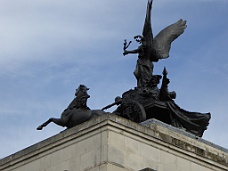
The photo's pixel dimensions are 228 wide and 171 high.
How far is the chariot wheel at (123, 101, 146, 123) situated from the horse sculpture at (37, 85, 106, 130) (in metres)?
1.63

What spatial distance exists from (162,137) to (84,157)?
2.79 m

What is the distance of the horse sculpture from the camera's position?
33.2 metres

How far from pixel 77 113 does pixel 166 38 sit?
6581 millimetres

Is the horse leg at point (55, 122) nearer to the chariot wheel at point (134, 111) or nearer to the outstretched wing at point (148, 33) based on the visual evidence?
the chariot wheel at point (134, 111)

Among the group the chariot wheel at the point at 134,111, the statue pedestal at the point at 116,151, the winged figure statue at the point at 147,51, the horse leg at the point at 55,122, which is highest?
the winged figure statue at the point at 147,51

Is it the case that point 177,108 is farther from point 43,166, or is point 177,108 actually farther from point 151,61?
point 43,166

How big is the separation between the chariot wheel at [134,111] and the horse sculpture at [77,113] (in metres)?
1.63

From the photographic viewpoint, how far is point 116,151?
3058 centimetres

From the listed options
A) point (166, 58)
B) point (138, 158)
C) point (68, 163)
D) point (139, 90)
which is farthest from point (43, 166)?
point (166, 58)

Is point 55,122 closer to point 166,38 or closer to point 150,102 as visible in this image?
point 150,102

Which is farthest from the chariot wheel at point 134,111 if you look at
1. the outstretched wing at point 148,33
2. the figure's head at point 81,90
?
the outstretched wing at point 148,33

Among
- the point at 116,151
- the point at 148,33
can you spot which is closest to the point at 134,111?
the point at 148,33

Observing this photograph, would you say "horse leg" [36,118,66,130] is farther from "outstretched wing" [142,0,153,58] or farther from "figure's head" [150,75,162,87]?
"outstretched wing" [142,0,153,58]

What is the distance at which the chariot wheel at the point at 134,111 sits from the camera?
34.4 m
